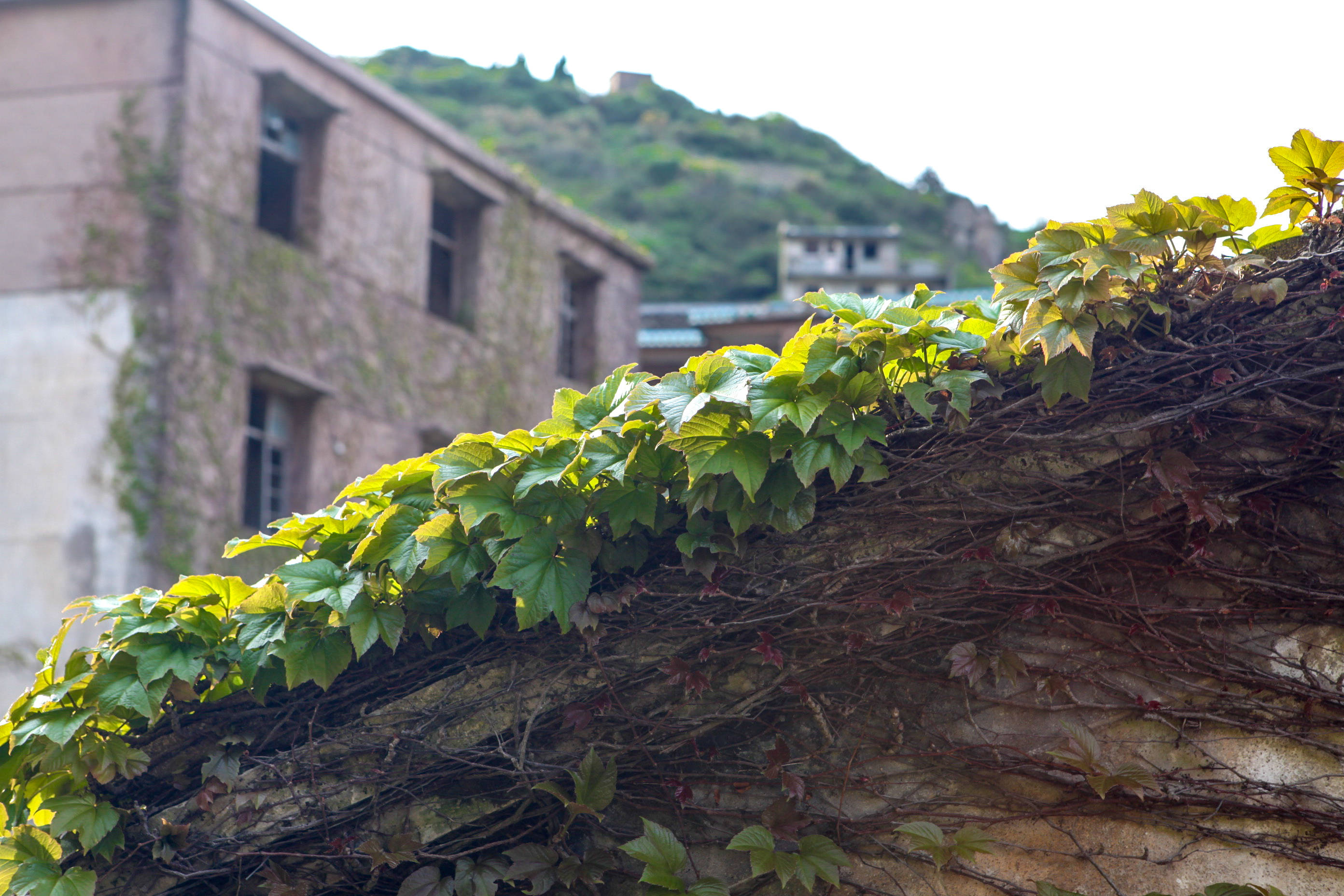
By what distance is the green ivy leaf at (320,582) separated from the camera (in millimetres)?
2818

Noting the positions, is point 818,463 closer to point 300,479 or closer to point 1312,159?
point 1312,159

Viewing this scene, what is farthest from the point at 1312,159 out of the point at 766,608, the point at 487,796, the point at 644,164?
the point at 644,164

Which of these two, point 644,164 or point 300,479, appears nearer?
point 300,479

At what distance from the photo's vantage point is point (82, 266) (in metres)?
11.4

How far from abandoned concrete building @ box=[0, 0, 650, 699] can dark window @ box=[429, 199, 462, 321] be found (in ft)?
A: 4.02

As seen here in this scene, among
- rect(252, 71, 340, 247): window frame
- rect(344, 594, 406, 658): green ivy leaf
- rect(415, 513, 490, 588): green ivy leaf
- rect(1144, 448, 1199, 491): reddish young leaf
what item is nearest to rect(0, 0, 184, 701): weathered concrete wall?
rect(252, 71, 340, 247): window frame

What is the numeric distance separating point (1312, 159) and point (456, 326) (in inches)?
502

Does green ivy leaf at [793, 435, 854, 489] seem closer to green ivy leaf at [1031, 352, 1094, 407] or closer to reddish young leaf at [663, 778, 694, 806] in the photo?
green ivy leaf at [1031, 352, 1094, 407]

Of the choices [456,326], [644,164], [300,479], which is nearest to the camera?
[300,479]

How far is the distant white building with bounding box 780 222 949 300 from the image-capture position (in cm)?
4772

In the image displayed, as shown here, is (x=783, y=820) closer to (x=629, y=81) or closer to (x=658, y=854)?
(x=658, y=854)

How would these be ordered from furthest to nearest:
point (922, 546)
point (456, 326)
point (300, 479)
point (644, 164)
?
point (644, 164)
point (456, 326)
point (300, 479)
point (922, 546)

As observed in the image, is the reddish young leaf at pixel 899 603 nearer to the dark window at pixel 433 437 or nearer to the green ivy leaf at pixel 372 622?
the green ivy leaf at pixel 372 622

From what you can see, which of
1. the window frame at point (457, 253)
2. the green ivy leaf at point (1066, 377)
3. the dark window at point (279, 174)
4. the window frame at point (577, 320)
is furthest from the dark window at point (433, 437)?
the green ivy leaf at point (1066, 377)
